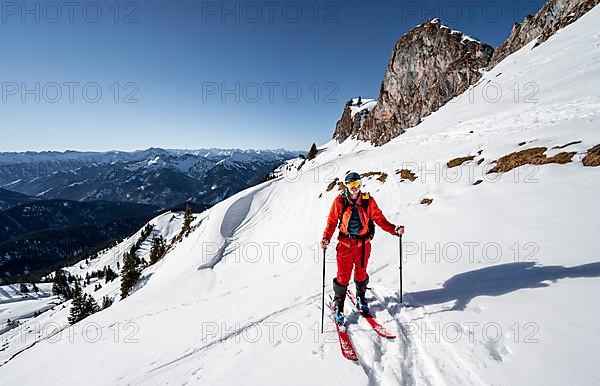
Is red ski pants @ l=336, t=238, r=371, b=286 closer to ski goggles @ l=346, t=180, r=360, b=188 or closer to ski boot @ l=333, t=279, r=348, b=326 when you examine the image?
ski boot @ l=333, t=279, r=348, b=326

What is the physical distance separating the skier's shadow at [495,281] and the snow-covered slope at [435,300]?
45 mm

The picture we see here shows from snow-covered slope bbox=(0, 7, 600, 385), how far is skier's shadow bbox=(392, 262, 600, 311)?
0.15 ft

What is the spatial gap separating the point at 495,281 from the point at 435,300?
5.05ft

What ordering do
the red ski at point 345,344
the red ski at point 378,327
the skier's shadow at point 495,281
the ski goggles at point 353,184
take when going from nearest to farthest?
the red ski at point 345,344 < the red ski at point 378,327 < the skier's shadow at point 495,281 < the ski goggles at point 353,184

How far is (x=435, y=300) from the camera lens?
674cm

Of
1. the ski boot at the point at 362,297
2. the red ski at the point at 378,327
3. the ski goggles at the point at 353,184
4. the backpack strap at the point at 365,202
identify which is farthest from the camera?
the ski boot at the point at 362,297

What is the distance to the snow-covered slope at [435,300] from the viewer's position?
478 cm

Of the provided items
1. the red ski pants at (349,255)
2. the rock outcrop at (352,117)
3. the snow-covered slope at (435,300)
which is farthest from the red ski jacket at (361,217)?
the rock outcrop at (352,117)

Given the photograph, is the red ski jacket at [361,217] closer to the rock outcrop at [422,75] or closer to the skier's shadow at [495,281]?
the skier's shadow at [495,281]

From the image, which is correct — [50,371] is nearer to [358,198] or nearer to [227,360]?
[227,360]

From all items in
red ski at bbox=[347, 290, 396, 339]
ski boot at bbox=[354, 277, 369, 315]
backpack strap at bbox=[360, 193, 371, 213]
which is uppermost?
backpack strap at bbox=[360, 193, 371, 213]

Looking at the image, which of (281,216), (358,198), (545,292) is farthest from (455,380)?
(281,216)

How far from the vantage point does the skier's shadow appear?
19.7ft

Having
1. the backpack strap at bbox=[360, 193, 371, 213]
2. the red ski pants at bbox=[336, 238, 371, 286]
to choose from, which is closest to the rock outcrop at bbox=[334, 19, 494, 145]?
the backpack strap at bbox=[360, 193, 371, 213]
